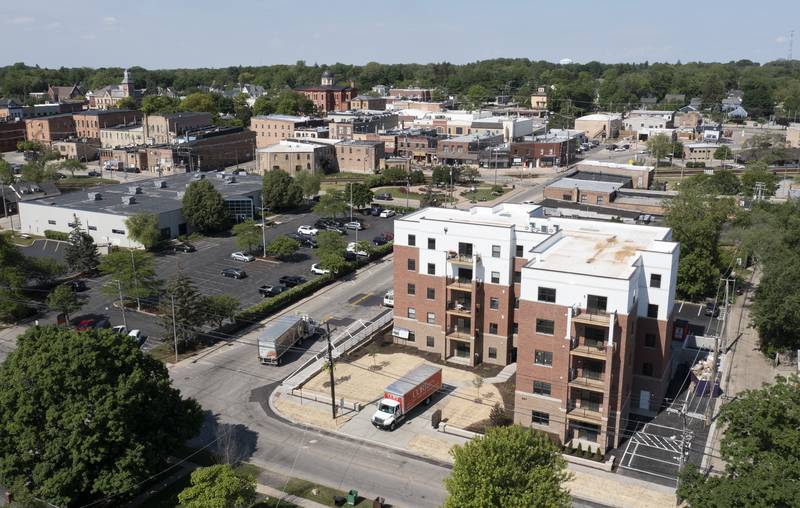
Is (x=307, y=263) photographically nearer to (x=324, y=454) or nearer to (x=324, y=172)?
(x=324, y=454)

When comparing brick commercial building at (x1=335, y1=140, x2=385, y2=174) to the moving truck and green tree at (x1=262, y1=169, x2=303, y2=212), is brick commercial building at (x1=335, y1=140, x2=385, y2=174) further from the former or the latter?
the moving truck

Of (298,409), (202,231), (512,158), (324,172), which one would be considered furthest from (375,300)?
(512,158)

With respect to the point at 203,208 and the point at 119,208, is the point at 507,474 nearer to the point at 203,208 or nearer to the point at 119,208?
the point at 203,208

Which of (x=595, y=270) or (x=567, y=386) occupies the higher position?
(x=595, y=270)

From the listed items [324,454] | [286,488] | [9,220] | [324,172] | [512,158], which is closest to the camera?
[286,488]

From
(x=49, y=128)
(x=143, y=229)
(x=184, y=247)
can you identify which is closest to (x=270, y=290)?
(x=184, y=247)

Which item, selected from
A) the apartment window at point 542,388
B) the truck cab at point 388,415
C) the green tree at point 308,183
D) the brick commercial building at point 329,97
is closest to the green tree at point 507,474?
the apartment window at point 542,388

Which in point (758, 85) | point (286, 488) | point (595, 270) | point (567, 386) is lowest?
point (286, 488)
